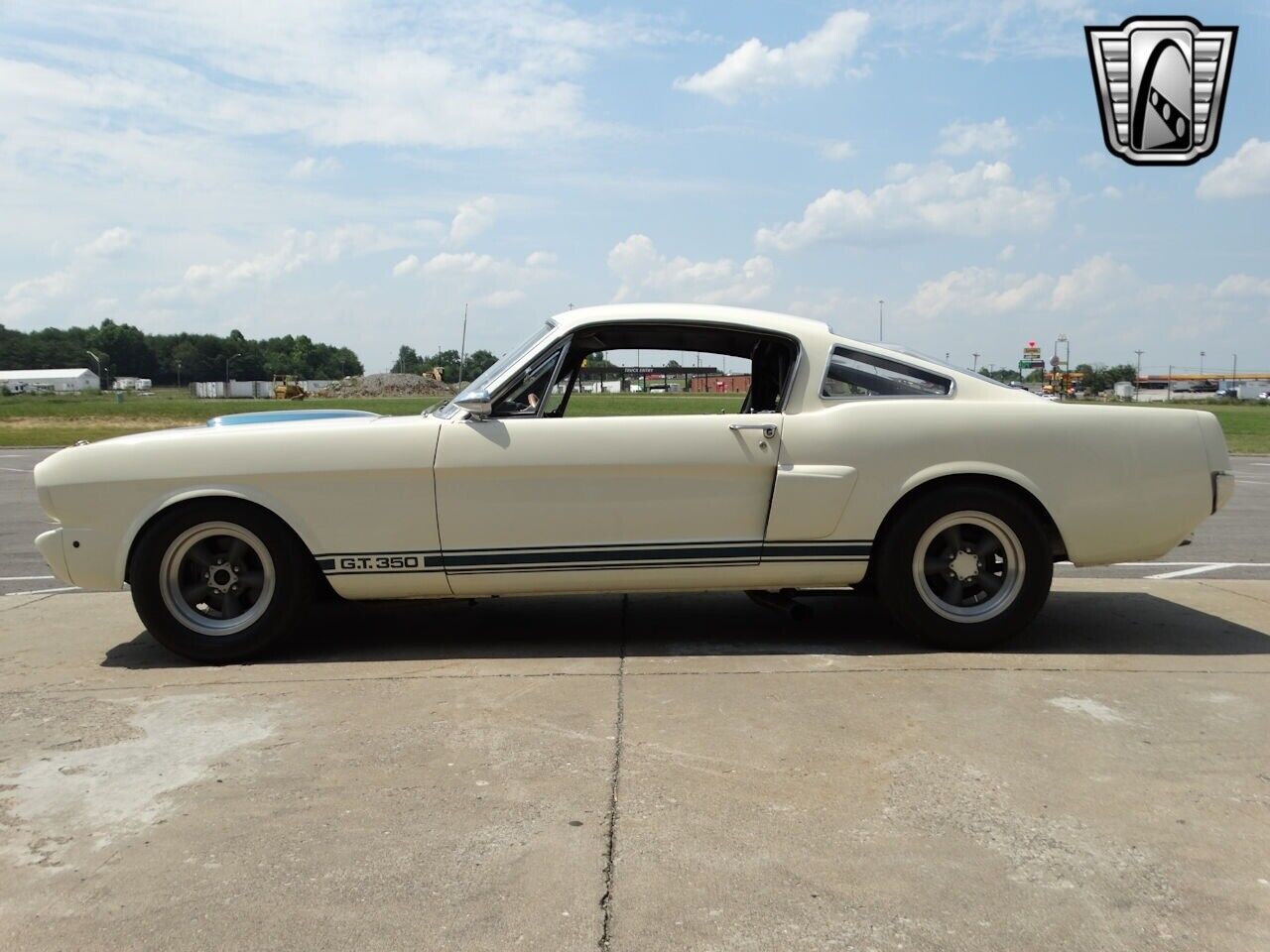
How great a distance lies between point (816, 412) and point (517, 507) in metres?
1.39

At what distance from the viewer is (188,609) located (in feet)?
15.4

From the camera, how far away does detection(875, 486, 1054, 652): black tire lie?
4.72 metres

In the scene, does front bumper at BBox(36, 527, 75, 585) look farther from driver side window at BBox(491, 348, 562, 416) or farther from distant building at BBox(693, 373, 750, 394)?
distant building at BBox(693, 373, 750, 394)

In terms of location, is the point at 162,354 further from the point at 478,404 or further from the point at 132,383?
the point at 478,404

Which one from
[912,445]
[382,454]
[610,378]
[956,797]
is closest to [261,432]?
[382,454]

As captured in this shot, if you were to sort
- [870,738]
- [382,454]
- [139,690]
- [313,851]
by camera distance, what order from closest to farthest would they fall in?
1. [313,851]
2. [870,738]
3. [139,690]
4. [382,454]

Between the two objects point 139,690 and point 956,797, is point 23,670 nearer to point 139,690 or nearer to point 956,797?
point 139,690

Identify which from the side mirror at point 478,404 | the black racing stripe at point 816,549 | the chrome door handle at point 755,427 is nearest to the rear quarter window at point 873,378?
the chrome door handle at point 755,427

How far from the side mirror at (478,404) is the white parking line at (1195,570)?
4.52 meters

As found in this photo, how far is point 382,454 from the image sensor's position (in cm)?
466

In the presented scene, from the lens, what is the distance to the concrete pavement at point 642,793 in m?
2.48

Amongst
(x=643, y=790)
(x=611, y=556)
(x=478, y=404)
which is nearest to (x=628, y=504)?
(x=611, y=556)

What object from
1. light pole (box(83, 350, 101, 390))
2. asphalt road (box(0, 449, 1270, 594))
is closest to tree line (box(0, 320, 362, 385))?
light pole (box(83, 350, 101, 390))

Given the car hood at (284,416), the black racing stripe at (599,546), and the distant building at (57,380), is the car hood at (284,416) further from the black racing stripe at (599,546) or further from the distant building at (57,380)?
the distant building at (57,380)
